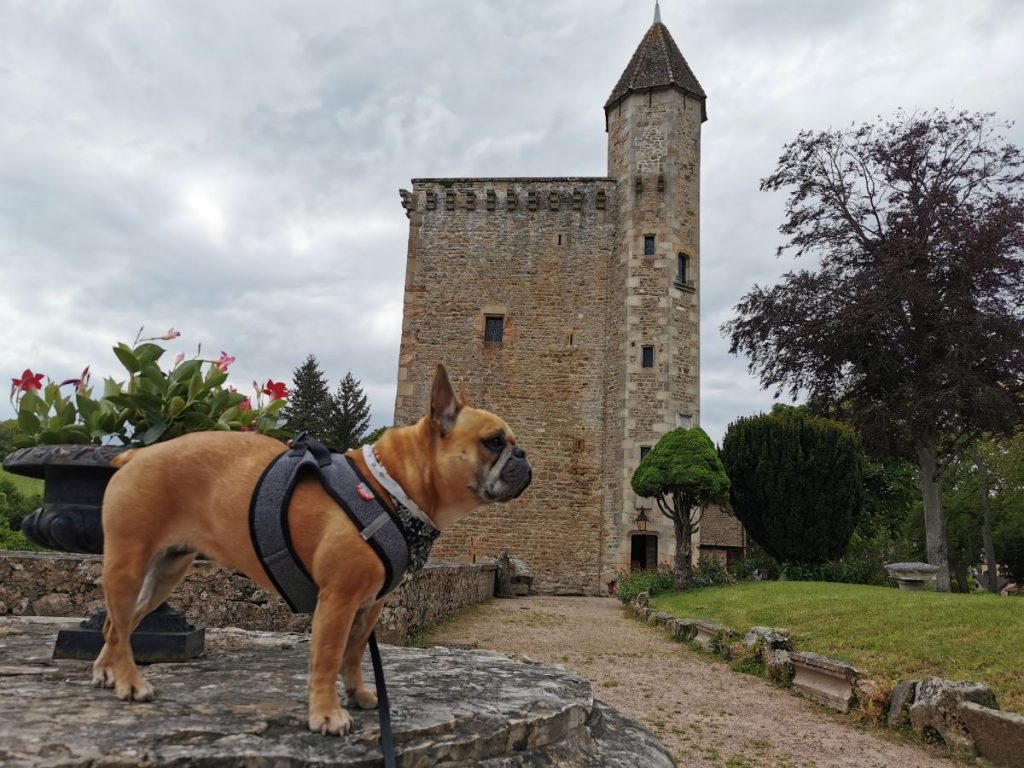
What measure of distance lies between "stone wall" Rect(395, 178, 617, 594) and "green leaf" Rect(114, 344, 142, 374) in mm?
19569

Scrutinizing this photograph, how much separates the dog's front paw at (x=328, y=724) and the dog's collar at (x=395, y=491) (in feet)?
2.00

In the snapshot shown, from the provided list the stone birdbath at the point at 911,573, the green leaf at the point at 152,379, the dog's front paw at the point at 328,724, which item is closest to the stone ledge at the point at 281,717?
the dog's front paw at the point at 328,724

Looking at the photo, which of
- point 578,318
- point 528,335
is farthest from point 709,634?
point 528,335

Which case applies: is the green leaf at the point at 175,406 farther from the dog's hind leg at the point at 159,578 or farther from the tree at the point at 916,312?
Answer: the tree at the point at 916,312

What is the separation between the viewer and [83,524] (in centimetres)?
275

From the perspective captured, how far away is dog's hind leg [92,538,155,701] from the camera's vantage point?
2098 millimetres

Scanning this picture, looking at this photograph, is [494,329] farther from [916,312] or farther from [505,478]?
[505,478]

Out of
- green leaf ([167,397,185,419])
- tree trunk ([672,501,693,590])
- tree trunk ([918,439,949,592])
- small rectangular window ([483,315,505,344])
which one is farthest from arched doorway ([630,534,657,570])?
green leaf ([167,397,185,419])

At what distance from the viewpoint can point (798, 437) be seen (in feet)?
61.1

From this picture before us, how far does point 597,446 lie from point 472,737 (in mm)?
20792

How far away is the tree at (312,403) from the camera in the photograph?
38750 mm

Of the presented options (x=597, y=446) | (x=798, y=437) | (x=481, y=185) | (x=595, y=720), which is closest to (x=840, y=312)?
(x=798, y=437)

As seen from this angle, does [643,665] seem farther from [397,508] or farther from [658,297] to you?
[658,297]

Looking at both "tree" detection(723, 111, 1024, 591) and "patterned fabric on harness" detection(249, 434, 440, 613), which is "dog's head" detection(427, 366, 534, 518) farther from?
"tree" detection(723, 111, 1024, 591)
